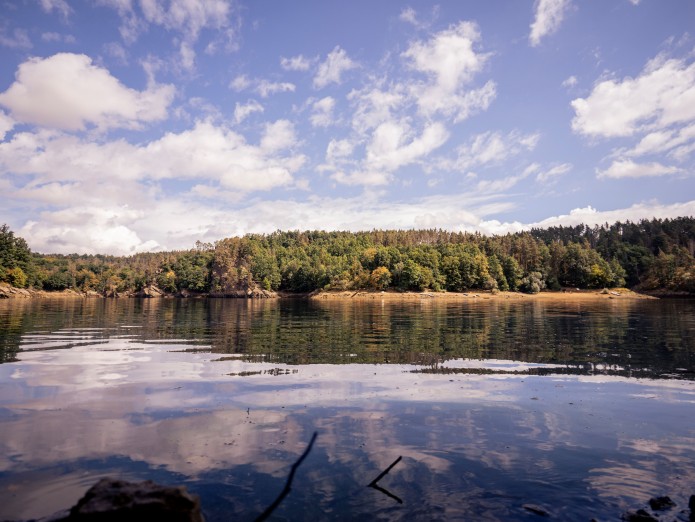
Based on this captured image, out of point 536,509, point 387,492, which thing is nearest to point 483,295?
point 536,509

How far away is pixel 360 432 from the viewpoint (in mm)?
13375

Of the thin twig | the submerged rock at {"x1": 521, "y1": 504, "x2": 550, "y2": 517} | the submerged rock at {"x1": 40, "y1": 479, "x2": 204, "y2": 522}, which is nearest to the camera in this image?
the submerged rock at {"x1": 40, "y1": 479, "x2": 204, "y2": 522}

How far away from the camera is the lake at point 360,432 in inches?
366

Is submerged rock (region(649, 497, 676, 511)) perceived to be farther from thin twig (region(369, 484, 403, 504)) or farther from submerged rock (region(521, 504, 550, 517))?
Result: thin twig (region(369, 484, 403, 504))

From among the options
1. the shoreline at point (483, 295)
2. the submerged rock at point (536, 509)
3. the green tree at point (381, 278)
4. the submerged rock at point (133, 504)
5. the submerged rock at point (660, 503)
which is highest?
the green tree at point (381, 278)

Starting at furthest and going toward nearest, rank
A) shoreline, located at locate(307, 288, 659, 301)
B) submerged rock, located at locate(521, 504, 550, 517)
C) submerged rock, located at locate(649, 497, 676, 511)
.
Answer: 1. shoreline, located at locate(307, 288, 659, 301)
2. submerged rock, located at locate(649, 497, 676, 511)
3. submerged rock, located at locate(521, 504, 550, 517)

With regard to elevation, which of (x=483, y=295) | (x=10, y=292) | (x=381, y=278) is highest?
(x=381, y=278)

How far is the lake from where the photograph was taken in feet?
30.5

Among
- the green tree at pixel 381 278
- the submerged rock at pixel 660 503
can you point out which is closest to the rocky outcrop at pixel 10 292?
the green tree at pixel 381 278

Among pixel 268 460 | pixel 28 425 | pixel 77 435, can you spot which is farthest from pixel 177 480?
pixel 28 425

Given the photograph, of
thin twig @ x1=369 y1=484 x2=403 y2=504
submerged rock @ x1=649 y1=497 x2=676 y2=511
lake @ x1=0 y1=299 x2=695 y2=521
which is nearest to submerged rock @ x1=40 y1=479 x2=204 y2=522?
lake @ x1=0 y1=299 x2=695 y2=521

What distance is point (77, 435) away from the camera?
42.8 feet

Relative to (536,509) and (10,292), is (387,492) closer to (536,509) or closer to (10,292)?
(536,509)

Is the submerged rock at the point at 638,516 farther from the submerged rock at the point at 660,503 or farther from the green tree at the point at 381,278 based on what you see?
the green tree at the point at 381,278
